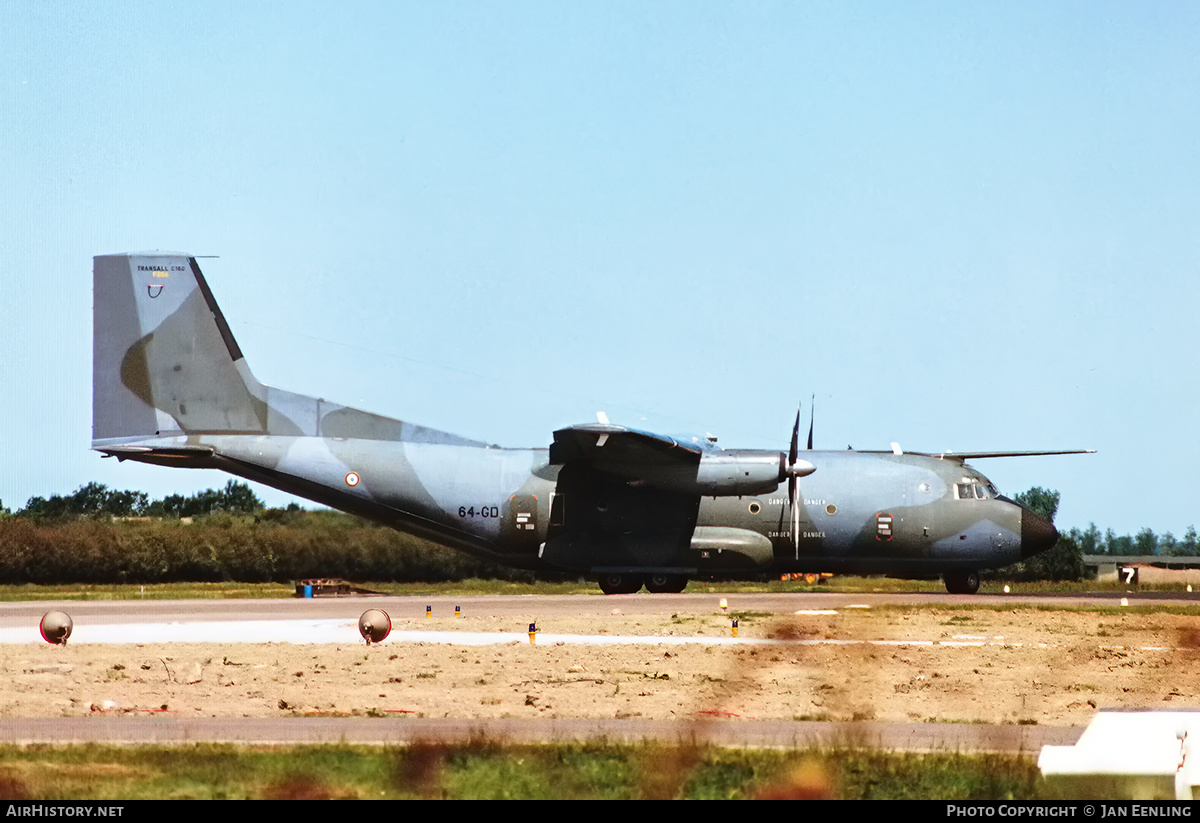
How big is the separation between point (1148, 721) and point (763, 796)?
3.50 meters

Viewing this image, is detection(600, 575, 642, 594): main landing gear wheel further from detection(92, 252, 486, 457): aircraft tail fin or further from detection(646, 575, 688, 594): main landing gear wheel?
detection(92, 252, 486, 457): aircraft tail fin

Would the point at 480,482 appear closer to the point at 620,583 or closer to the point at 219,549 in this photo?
the point at 620,583

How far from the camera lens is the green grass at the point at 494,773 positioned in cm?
1302

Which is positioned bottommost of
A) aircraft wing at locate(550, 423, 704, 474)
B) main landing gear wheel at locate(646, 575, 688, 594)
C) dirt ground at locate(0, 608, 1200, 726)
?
dirt ground at locate(0, 608, 1200, 726)

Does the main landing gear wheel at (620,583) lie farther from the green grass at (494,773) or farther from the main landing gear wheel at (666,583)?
the green grass at (494,773)

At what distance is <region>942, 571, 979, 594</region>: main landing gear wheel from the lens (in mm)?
45156

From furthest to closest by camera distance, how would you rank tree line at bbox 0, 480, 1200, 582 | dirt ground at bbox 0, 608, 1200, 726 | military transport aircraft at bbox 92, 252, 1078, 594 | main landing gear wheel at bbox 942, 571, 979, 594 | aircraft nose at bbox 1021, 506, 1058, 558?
tree line at bbox 0, 480, 1200, 582 → main landing gear wheel at bbox 942, 571, 979, 594 → aircraft nose at bbox 1021, 506, 1058, 558 → military transport aircraft at bbox 92, 252, 1078, 594 → dirt ground at bbox 0, 608, 1200, 726

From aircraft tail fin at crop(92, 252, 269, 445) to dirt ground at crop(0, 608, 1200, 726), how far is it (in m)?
13.1

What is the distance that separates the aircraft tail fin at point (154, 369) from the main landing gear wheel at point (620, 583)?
11.6 m

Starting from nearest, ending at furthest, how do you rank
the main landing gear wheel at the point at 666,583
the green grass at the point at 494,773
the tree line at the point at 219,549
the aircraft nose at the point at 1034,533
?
1. the green grass at the point at 494,773
2. the main landing gear wheel at the point at 666,583
3. the aircraft nose at the point at 1034,533
4. the tree line at the point at 219,549

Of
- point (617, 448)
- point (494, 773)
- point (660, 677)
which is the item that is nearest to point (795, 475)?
point (617, 448)

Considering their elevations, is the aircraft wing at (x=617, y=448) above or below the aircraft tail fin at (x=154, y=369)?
below

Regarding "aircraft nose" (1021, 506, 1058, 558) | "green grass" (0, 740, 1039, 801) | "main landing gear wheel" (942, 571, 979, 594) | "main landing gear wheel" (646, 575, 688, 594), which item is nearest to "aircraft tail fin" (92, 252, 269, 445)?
"main landing gear wheel" (646, 575, 688, 594)

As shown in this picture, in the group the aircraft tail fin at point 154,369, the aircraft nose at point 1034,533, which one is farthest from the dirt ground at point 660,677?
the aircraft tail fin at point 154,369
